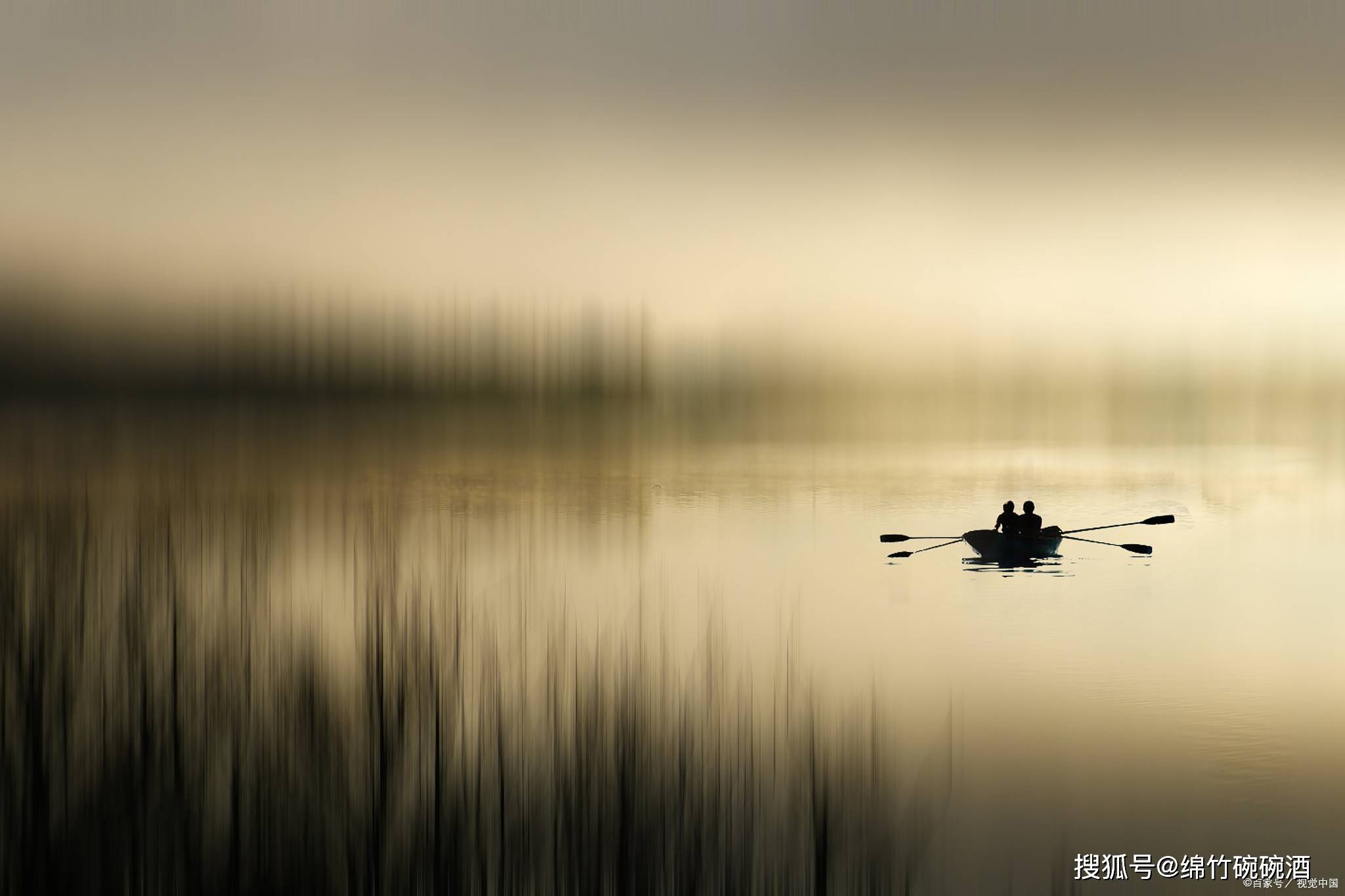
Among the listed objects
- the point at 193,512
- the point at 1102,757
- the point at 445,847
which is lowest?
the point at 1102,757

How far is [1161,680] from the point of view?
10.6m

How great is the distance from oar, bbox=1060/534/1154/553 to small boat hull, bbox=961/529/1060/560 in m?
1.06

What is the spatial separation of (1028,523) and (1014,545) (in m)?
0.40

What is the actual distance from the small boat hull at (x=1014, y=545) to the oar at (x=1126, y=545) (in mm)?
1063

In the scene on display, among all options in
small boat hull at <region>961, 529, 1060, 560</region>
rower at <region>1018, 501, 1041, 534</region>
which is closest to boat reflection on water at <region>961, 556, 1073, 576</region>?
Result: small boat hull at <region>961, 529, 1060, 560</region>

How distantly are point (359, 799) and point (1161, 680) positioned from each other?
7847mm

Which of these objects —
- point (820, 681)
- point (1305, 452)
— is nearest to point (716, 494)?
point (820, 681)

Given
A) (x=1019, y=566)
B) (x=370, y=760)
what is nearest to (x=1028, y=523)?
(x=1019, y=566)

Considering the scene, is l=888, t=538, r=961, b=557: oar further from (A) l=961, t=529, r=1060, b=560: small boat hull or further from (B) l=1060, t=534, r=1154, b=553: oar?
(B) l=1060, t=534, r=1154, b=553: oar

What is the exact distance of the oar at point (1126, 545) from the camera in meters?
17.8

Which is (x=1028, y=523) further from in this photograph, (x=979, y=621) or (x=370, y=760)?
(x=370, y=760)

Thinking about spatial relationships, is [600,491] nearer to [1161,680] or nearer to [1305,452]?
[1161,680]

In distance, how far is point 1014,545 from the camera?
17.3 meters

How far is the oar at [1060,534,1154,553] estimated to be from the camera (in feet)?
58.3
